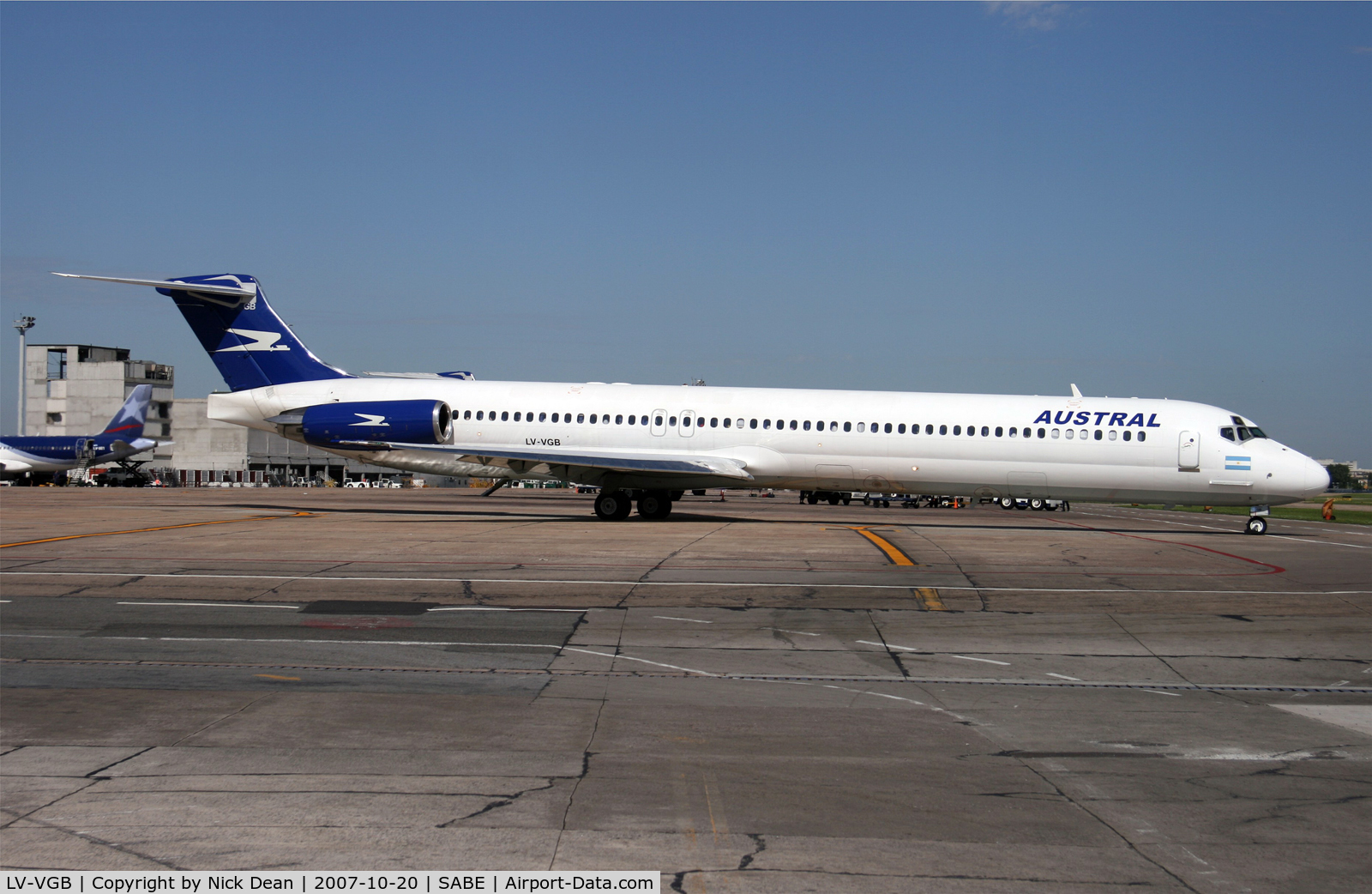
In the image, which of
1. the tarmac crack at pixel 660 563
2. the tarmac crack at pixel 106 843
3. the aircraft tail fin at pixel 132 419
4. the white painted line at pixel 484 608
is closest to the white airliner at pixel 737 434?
the tarmac crack at pixel 660 563

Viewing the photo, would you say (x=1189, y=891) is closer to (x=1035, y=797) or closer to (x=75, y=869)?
(x=1035, y=797)

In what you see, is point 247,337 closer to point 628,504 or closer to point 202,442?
point 628,504

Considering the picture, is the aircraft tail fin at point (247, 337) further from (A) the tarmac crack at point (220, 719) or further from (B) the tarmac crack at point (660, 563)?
(A) the tarmac crack at point (220, 719)

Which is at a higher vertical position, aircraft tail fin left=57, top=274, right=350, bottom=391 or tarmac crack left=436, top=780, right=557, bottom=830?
aircraft tail fin left=57, top=274, right=350, bottom=391

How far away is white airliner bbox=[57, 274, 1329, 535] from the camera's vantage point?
25.3m

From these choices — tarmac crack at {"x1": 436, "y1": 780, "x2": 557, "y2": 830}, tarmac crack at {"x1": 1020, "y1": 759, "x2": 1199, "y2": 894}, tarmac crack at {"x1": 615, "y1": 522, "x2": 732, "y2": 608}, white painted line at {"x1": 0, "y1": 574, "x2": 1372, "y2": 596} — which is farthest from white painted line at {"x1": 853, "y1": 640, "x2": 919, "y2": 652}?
tarmac crack at {"x1": 436, "y1": 780, "x2": 557, "y2": 830}

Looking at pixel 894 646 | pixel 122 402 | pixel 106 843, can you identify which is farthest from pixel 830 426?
pixel 122 402

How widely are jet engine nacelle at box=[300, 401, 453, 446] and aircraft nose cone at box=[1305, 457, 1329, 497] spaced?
21546mm

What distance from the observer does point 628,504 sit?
91.1ft

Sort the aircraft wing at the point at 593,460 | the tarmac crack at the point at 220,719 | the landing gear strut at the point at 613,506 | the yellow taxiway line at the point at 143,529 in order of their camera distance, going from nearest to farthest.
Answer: the tarmac crack at the point at 220,719, the yellow taxiway line at the point at 143,529, the aircraft wing at the point at 593,460, the landing gear strut at the point at 613,506

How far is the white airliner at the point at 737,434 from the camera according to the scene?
82.9ft

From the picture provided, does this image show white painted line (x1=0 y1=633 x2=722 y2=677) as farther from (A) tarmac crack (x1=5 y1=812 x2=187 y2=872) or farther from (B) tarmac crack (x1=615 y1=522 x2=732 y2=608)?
(A) tarmac crack (x1=5 y1=812 x2=187 y2=872)

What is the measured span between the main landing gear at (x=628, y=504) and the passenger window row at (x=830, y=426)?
76.0 inches

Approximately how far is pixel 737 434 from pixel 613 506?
12.6 feet
